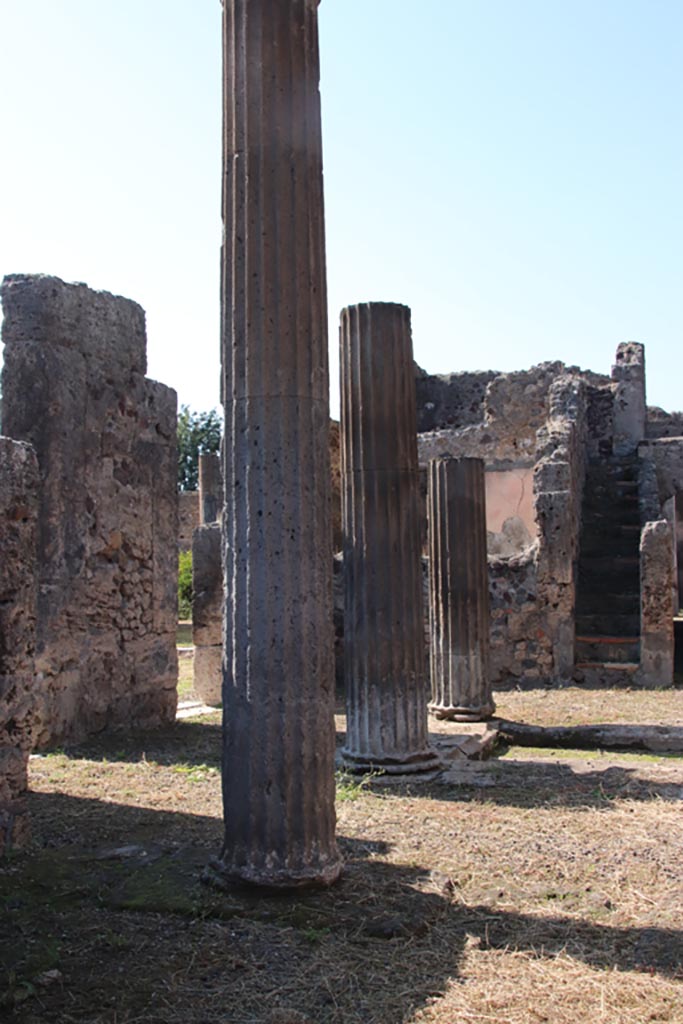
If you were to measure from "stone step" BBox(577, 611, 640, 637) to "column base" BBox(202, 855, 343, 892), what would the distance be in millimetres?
11745

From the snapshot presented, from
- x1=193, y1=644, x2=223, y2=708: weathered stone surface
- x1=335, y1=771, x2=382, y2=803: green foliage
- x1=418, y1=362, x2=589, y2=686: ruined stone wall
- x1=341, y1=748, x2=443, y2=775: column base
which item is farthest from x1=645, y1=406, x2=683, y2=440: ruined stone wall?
x1=335, y1=771, x2=382, y2=803: green foliage

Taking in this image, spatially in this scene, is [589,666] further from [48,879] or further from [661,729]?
[48,879]

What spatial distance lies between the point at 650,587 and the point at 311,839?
10.6 m

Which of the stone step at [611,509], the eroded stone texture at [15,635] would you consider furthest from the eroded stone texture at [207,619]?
the stone step at [611,509]

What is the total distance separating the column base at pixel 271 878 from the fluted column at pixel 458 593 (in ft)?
20.7

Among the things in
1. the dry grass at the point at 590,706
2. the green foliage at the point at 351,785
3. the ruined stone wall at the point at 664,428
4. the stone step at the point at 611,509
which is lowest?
the dry grass at the point at 590,706

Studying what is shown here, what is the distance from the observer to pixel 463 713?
1088cm

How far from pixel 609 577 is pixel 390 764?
10.3 metres

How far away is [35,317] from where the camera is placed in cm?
882

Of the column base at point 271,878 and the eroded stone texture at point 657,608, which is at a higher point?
the eroded stone texture at point 657,608

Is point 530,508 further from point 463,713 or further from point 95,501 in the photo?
point 95,501

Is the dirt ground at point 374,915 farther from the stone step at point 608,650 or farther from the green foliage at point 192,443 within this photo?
the green foliage at point 192,443

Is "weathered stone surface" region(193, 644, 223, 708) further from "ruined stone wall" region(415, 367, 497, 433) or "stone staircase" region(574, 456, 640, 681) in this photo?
"ruined stone wall" region(415, 367, 497, 433)

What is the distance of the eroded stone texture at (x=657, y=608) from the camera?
14.2 metres
